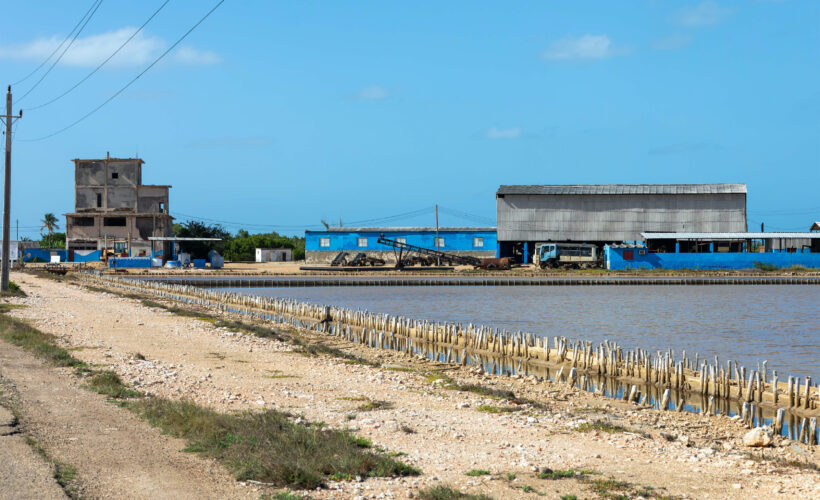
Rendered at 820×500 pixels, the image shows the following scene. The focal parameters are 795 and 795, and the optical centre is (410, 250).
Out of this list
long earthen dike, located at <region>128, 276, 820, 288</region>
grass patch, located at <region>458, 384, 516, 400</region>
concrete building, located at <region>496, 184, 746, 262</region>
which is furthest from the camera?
concrete building, located at <region>496, 184, 746, 262</region>

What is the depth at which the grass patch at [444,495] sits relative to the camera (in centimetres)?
712

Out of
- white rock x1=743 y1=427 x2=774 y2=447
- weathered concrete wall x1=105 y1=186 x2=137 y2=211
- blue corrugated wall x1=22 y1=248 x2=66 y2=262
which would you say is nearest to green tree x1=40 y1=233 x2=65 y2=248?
blue corrugated wall x1=22 y1=248 x2=66 y2=262

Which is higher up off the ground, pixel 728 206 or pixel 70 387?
pixel 728 206

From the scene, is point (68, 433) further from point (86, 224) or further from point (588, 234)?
point (86, 224)

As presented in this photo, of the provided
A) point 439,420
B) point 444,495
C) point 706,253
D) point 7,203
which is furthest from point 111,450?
point 706,253

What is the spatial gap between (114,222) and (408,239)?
3187cm

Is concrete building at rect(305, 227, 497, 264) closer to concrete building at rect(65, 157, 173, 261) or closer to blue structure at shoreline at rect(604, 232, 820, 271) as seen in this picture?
blue structure at shoreline at rect(604, 232, 820, 271)

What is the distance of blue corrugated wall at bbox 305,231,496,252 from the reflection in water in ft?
76.4

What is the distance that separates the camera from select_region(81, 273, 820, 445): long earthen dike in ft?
46.4

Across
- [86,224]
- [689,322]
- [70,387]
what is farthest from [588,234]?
[70,387]

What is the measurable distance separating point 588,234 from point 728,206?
39.4 ft

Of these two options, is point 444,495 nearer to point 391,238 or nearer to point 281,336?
point 281,336

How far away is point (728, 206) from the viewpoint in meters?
68.1

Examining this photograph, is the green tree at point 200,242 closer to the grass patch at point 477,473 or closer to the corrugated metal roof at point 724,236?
the corrugated metal roof at point 724,236
